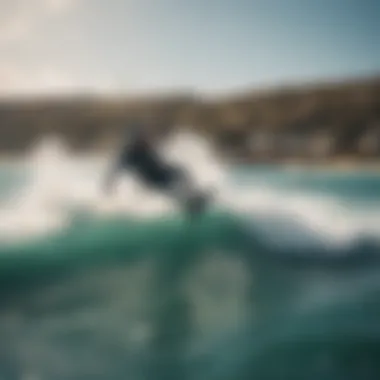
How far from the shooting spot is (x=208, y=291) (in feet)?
3.89

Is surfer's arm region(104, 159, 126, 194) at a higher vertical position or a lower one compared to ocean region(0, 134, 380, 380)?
higher

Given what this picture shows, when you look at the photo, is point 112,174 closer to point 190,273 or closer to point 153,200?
point 153,200

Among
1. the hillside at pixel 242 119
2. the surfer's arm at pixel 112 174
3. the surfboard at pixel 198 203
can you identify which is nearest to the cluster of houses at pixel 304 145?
the hillside at pixel 242 119

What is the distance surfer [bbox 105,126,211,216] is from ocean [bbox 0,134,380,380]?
0.07ft

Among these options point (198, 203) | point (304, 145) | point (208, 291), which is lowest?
point (208, 291)

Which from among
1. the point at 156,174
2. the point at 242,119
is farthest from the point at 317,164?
the point at 156,174

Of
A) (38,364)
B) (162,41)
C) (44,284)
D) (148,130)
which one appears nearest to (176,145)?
(148,130)

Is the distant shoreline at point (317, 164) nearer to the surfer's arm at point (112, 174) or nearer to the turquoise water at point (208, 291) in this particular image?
the turquoise water at point (208, 291)

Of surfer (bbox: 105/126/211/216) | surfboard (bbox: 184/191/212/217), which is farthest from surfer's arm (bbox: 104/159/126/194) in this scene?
surfboard (bbox: 184/191/212/217)

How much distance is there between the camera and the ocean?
1.15 metres

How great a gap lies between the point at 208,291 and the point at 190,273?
52mm

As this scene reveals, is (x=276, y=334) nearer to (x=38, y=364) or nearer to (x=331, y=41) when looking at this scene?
(x=38, y=364)

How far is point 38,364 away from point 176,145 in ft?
1.72

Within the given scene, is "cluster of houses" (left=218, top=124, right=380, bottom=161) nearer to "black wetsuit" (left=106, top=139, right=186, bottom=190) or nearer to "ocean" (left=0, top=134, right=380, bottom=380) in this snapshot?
"ocean" (left=0, top=134, right=380, bottom=380)
